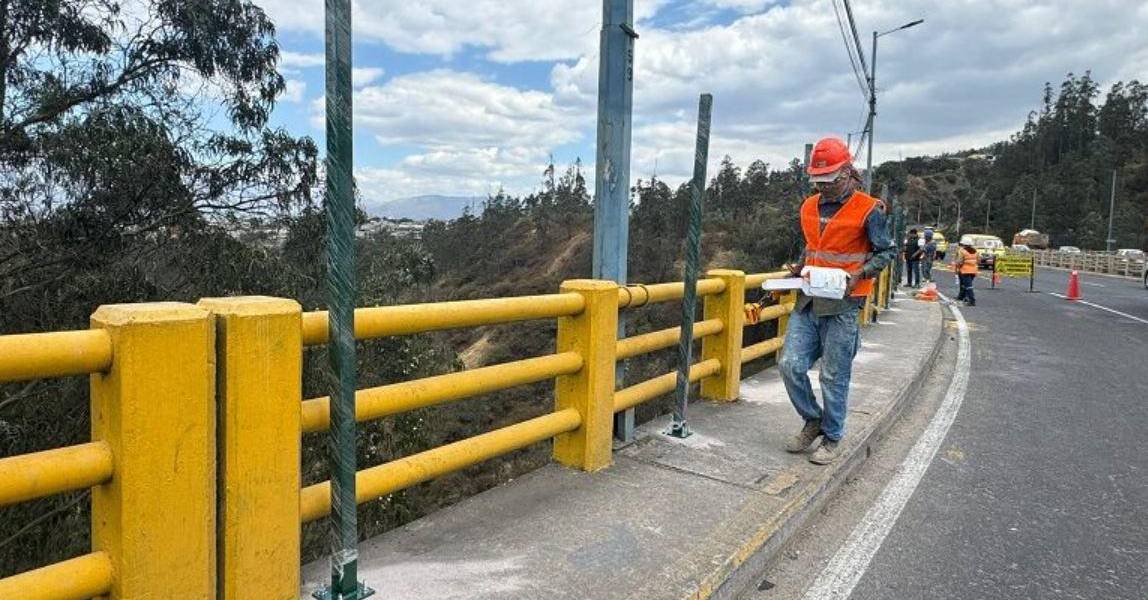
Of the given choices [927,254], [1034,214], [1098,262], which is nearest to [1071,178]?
[1034,214]

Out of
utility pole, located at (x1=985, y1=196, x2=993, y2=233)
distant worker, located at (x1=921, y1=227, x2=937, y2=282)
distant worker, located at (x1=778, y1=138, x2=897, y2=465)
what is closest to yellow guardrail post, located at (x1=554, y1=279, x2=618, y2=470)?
distant worker, located at (x1=778, y1=138, x2=897, y2=465)

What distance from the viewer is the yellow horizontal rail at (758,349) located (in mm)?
6523

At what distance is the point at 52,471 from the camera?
1.95 meters

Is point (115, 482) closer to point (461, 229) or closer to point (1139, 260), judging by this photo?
point (1139, 260)

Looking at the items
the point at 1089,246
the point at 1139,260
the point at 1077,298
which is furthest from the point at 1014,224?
the point at 1077,298

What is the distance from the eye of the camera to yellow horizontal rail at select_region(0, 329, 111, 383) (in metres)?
1.83

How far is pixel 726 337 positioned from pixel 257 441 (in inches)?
162

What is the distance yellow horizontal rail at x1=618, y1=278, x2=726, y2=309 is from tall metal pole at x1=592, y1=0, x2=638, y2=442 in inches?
6.0

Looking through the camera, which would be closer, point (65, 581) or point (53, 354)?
point (53, 354)

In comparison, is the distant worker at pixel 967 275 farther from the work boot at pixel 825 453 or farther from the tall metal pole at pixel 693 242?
the tall metal pole at pixel 693 242

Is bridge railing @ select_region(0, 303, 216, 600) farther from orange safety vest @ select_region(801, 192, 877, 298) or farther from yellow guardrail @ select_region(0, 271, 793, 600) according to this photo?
orange safety vest @ select_region(801, 192, 877, 298)

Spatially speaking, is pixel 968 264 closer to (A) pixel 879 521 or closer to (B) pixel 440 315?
(A) pixel 879 521

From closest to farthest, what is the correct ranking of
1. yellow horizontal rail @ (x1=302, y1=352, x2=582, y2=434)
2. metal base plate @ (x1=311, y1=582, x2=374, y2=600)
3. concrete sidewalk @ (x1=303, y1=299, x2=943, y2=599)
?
1. metal base plate @ (x1=311, y1=582, x2=374, y2=600)
2. yellow horizontal rail @ (x1=302, y1=352, x2=582, y2=434)
3. concrete sidewalk @ (x1=303, y1=299, x2=943, y2=599)

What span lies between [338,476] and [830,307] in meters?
3.04
